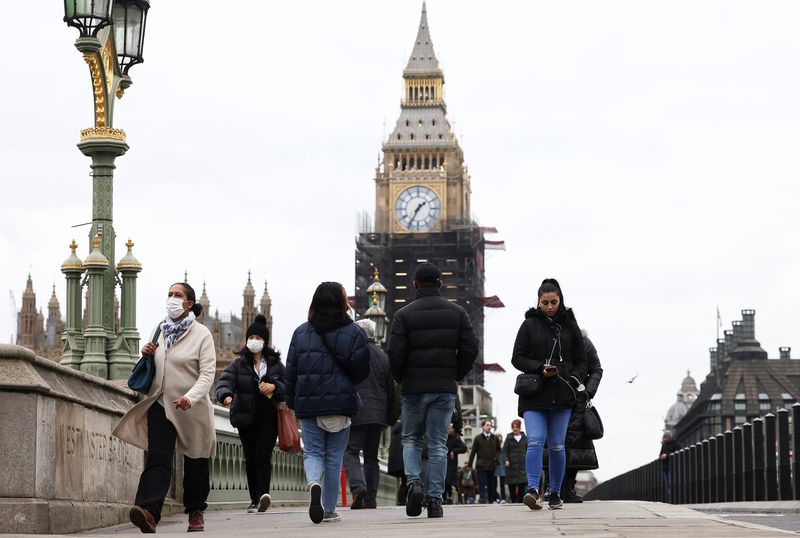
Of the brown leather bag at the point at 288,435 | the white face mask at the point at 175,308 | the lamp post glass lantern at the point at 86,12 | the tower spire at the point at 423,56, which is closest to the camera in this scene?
the white face mask at the point at 175,308

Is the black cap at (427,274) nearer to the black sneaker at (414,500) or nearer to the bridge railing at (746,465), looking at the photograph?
the black sneaker at (414,500)

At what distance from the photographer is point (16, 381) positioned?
431 inches

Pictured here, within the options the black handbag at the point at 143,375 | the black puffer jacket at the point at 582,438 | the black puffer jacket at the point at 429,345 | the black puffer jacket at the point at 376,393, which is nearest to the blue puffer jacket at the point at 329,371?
the black puffer jacket at the point at 429,345

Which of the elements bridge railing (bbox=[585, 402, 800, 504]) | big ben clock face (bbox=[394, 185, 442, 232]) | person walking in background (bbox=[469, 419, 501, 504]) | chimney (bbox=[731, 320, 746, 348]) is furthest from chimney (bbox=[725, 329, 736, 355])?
person walking in background (bbox=[469, 419, 501, 504])

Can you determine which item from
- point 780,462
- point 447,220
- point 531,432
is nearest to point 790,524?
point 531,432

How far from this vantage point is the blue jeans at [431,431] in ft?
44.4

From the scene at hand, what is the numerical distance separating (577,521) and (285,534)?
78.4 inches

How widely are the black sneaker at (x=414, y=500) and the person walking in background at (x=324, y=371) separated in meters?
0.52

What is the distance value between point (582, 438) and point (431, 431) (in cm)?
371

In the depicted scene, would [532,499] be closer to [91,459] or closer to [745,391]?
[91,459]

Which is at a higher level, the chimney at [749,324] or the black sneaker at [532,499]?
the chimney at [749,324]

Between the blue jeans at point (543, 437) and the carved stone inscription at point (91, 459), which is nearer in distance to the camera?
the carved stone inscription at point (91, 459)

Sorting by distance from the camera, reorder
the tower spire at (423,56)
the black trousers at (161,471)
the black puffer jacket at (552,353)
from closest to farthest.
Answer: the black trousers at (161,471) < the black puffer jacket at (552,353) < the tower spire at (423,56)

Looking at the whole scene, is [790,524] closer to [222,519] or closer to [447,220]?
[222,519]
